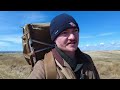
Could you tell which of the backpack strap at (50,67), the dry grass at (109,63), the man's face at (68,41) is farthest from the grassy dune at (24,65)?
the backpack strap at (50,67)

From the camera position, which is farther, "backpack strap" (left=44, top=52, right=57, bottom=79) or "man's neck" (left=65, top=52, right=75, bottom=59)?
"man's neck" (left=65, top=52, right=75, bottom=59)

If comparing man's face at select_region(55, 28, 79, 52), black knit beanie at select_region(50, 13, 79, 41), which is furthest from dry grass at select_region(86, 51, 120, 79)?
black knit beanie at select_region(50, 13, 79, 41)

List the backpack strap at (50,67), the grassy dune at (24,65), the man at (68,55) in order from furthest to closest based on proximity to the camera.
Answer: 1. the grassy dune at (24,65)
2. the man at (68,55)
3. the backpack strap at (50,67)

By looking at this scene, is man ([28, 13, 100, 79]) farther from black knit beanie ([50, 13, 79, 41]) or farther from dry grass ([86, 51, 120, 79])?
dry grass ([86, 51, 120, 79])

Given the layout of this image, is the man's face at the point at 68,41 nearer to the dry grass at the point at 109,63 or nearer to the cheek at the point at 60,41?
the cheek at the point at 60,41

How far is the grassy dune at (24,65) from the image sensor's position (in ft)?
7.06

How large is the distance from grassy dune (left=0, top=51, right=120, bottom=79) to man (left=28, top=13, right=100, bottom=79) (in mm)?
334

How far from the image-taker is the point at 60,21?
1.78 m

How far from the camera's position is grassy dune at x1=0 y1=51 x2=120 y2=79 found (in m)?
2.15
